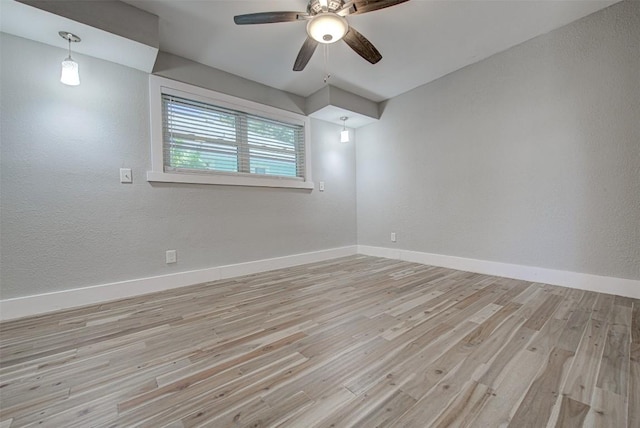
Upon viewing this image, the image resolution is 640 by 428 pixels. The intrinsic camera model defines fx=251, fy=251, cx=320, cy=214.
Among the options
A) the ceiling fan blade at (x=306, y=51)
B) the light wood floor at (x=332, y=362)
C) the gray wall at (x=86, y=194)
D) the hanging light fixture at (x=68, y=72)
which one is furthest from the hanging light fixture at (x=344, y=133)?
the hanging light fixture at (x=68, y=72)

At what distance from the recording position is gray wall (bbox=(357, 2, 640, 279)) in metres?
2.06

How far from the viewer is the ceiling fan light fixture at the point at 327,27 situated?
1.75m

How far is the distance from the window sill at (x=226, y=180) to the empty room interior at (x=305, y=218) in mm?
22

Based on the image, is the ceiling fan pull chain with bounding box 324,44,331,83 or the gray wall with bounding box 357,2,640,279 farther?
the ceiling fan pull chain with bounding box 324,44,331,83

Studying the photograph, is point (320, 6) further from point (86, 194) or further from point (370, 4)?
point (86, 194)

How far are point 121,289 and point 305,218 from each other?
7.12ft

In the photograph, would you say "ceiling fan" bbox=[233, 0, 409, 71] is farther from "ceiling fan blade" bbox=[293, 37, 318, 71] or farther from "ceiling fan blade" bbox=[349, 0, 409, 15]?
"ceiling fan blade" bbox=[293, 37, 318, 71]

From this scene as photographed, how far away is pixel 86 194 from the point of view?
217cm

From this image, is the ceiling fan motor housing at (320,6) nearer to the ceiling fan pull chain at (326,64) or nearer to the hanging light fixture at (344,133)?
the ceiling fan pull chain at (326,64)

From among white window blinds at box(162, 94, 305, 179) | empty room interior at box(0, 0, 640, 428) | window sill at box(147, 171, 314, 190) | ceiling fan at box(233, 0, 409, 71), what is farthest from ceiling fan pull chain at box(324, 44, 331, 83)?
window sill at box(147, 171, 314, 190)

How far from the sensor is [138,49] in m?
2.09

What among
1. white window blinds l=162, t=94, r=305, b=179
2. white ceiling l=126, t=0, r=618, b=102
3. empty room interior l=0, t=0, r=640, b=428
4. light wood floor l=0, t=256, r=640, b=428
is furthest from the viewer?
white window blinds l=162, t=94, r=305, b=179

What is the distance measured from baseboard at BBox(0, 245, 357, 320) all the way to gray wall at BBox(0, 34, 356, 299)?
0.19 feet

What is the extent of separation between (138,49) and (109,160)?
0.98 meters
